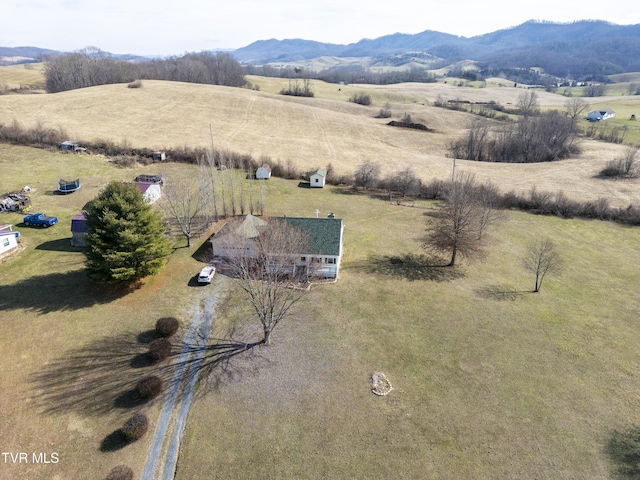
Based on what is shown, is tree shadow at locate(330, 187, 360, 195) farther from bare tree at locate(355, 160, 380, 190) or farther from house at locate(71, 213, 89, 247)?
house at locate(71, 213, 89, 247)

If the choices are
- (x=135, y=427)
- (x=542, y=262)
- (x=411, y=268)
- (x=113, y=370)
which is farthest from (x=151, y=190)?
(x=542, y=262)

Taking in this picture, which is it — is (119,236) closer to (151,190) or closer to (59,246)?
(59,246)

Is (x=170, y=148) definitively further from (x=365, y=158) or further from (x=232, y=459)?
(x=232, y=459)

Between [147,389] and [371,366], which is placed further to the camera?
[371,366]

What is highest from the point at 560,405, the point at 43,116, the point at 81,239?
the point at 43,116

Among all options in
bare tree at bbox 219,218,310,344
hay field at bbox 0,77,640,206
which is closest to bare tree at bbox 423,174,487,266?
bare tree at bbox 219,218,310,344

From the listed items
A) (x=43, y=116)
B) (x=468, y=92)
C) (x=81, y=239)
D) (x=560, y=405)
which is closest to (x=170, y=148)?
(x=43, y=116)

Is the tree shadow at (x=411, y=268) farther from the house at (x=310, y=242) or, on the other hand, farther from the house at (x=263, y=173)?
the house at (x=263, y=173)
